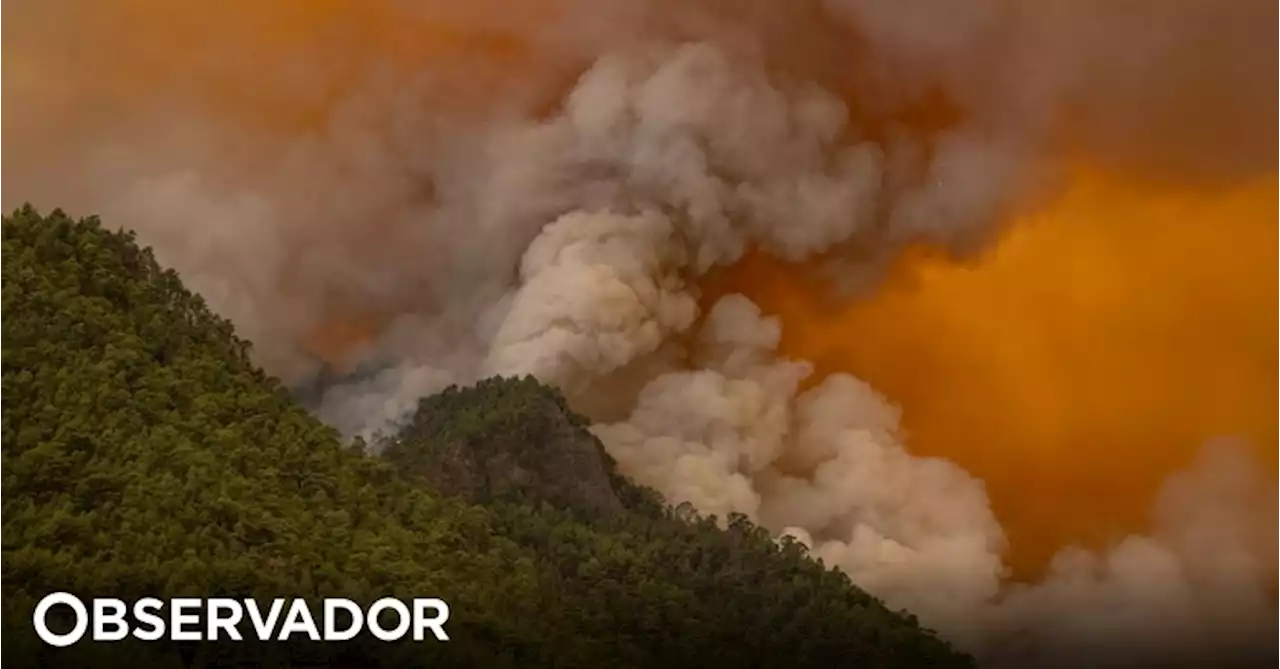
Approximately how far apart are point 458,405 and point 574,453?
3253 mm

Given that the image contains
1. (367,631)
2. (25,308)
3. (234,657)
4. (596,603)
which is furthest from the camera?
(596,603)

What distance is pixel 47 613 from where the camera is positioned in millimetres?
13391

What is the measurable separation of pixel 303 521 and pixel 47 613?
178 inches

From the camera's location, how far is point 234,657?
14.9 metres

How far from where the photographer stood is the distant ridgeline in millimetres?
15195

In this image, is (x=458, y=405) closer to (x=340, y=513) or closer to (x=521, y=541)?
(x=521, y=541)

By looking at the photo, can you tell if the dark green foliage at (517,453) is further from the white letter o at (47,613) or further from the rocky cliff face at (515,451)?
the white letter o at (47,613)

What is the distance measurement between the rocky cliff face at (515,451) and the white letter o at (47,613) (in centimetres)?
1421

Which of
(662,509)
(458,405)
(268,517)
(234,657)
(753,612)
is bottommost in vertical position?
(234,657)

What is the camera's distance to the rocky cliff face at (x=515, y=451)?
28.7m

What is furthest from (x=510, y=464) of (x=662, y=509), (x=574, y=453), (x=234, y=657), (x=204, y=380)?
(x=234, y=657)

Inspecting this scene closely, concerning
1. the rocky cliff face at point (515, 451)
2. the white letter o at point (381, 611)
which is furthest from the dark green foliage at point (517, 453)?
the white letter o at point (381, 611)

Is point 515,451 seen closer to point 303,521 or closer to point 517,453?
point 517,453

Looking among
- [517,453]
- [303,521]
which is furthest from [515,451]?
[303,521]
